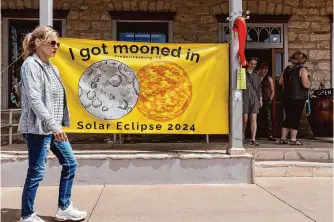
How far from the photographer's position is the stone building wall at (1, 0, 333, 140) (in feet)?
28.8

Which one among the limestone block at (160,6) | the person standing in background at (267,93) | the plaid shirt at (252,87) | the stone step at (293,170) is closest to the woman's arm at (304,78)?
the plaid shirt at (252,87)

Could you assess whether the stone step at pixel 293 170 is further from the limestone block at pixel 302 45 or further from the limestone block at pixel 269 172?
the limestone block at pixel 302 45

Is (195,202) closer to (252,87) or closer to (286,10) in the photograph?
(252,87)

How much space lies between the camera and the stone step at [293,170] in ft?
19.9

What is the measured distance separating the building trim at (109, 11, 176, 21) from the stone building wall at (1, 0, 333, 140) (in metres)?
0.09

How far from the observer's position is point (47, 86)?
11.7 ft

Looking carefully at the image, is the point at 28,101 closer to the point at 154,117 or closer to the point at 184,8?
the point at 154,117

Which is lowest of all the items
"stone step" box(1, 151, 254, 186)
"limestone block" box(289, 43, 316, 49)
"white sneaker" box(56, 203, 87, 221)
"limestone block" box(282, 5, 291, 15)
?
"white sneaker" box(56, 203, 87, 221)

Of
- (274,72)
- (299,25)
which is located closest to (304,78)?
(274,72)

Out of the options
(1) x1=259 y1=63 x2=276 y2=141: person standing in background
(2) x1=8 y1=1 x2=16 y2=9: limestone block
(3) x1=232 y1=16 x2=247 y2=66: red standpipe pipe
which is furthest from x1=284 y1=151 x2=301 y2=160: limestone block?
(2) x1=8 y1=1 x2=16 y2=9: limestone block

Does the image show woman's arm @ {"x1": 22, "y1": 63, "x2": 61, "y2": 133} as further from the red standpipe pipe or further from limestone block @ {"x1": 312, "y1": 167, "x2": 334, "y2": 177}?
limestone block @ {"x1": 312, "y1": 167, "x2": 334, "y2": 177}

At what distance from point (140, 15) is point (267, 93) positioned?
10.8ft

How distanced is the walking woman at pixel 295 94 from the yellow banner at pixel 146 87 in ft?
6.91

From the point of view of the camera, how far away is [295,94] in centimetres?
719
